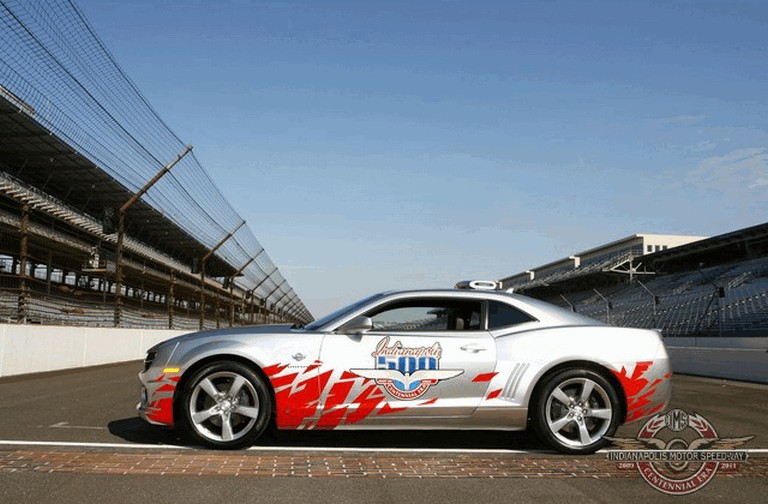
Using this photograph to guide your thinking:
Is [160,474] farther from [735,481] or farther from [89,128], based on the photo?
[89,128]

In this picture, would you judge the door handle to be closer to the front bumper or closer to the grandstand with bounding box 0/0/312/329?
the front bumper

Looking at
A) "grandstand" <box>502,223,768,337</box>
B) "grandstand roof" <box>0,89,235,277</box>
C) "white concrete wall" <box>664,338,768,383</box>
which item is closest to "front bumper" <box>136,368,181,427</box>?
"white concrete wall" <box>664,338,768,383</box>

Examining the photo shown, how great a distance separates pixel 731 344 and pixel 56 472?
1900 cm

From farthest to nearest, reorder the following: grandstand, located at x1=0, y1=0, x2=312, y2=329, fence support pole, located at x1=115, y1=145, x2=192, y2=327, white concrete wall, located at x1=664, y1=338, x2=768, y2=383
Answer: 1. fence support pole, located at x1=115, y1=145, x2=192, y2=327
2. white concrete wall, located at x1=664, y1=338, x2=768, y2=383
3. grandstand, located at x1=0, y1=0, x2=312, y2=329

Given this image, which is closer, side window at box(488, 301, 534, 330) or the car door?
the car door

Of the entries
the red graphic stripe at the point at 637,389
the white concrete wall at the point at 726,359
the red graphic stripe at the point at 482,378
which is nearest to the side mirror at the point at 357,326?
the red graphic stripe at the point at 482,378

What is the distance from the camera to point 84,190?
26766 mm

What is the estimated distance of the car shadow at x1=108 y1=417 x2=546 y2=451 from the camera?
5.86m

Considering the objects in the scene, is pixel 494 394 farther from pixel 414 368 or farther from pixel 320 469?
pixel 320 469

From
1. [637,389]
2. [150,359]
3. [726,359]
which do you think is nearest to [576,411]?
[637,389]

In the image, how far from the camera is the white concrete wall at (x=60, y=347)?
40.3ft

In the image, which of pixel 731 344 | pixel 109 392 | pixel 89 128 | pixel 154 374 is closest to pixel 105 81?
pixel 89 128

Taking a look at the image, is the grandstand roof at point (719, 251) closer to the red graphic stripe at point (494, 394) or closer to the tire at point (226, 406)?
the red graphic stripe at point (494, 394)

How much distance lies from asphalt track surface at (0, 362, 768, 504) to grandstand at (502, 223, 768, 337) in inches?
689
